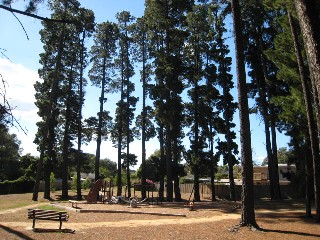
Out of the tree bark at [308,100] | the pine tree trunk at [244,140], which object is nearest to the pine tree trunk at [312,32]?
the pine tree trunk at [244,140]

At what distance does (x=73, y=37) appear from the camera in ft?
111

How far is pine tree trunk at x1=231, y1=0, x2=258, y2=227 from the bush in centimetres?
3836

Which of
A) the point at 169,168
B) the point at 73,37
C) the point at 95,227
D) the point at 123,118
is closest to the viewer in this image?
the point at 95,227

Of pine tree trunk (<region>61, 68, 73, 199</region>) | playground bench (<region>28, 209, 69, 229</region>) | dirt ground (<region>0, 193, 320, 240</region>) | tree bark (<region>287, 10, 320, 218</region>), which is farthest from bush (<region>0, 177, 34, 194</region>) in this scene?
tree bark (<region>287, 10, 320, 218</region>)

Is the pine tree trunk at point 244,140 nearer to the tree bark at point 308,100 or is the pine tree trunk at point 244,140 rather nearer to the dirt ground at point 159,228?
the dirt ground at point 159,228

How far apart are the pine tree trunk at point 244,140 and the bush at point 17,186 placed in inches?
1510

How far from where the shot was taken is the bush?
4261 cm

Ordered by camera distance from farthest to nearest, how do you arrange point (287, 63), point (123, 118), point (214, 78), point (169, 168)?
point (123, 118), point (214, 78), point (169, 168), point (287, 63)

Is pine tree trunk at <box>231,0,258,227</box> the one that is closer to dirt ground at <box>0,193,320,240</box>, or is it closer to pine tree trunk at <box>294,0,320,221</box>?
dirt ground at <box>0,193,320,240</box>

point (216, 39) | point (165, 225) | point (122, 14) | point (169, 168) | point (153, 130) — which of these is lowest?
point (165, 225)

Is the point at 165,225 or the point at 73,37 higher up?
the point at 73,37

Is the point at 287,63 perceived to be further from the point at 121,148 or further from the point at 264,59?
the point at 121,148

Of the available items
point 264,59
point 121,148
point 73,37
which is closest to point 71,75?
point 73,37

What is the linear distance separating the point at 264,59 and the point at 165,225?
19.9m
